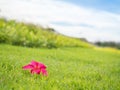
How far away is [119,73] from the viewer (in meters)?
7.12

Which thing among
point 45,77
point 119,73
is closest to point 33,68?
point 45,77

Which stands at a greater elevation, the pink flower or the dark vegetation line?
the pink flower

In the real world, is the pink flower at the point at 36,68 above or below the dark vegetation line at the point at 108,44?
above

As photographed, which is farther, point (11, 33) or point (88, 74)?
point (11, 33)

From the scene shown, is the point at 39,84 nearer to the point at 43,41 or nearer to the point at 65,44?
the point at 43,41

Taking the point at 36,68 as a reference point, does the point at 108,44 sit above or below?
below

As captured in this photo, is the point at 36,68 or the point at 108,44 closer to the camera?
the point at 36,68

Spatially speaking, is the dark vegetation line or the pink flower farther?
the dark vegetation line

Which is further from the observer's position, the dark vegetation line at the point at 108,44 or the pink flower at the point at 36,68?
the dark vegetation line at the point at 108,44

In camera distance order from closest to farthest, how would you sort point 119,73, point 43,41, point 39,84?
point 39,84 → point 119,73 → point 43,41

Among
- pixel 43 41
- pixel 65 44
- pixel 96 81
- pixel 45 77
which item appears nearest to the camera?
pixel 45 77

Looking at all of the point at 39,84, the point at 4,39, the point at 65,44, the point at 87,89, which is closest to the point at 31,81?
the point at 39,84

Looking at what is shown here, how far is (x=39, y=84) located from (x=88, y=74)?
5.50ft

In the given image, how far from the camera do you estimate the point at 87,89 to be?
199 inches
